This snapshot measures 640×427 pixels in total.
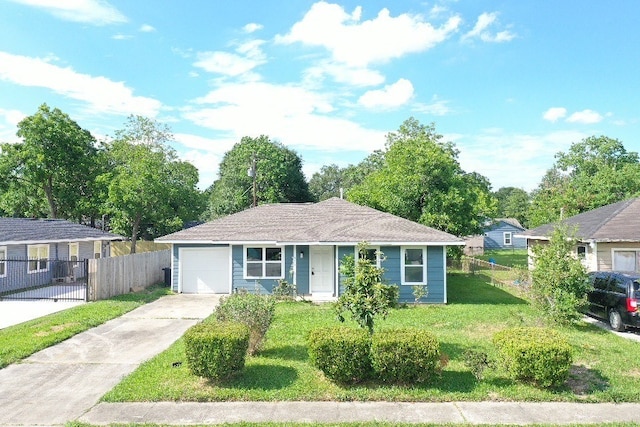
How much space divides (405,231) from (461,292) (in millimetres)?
4565

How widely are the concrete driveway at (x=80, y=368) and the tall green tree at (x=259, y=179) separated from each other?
3035 cm

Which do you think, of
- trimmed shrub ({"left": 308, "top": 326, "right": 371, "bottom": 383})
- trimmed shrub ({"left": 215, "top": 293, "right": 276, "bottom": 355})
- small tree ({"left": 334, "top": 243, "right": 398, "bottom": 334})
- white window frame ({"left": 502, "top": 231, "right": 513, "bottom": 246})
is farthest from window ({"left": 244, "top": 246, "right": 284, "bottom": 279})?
white window frame ({"left": 502, "top": 231, "right": 513, "bottom": 246})

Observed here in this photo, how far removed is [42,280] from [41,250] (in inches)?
62.0

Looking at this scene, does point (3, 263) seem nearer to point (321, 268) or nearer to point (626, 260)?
point (321, 268)

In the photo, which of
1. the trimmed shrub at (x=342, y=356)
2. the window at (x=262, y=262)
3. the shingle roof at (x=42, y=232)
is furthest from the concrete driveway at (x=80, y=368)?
the shingle roof at (x=42, y=232)

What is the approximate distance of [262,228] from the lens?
19.8m

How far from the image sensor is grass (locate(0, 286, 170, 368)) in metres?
10.3

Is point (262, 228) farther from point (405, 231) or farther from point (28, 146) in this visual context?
point (28, 146)

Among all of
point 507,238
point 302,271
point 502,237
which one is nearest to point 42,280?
point 302,271

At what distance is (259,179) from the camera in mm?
44625

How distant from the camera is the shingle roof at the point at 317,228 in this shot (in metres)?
17.5

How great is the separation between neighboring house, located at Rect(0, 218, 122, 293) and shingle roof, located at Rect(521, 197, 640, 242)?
2120 centimetres

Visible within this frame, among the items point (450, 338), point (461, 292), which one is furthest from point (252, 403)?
point (461, 292)

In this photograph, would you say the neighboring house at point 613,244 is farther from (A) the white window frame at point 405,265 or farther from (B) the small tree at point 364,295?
(B) the small tree at point 364,295
